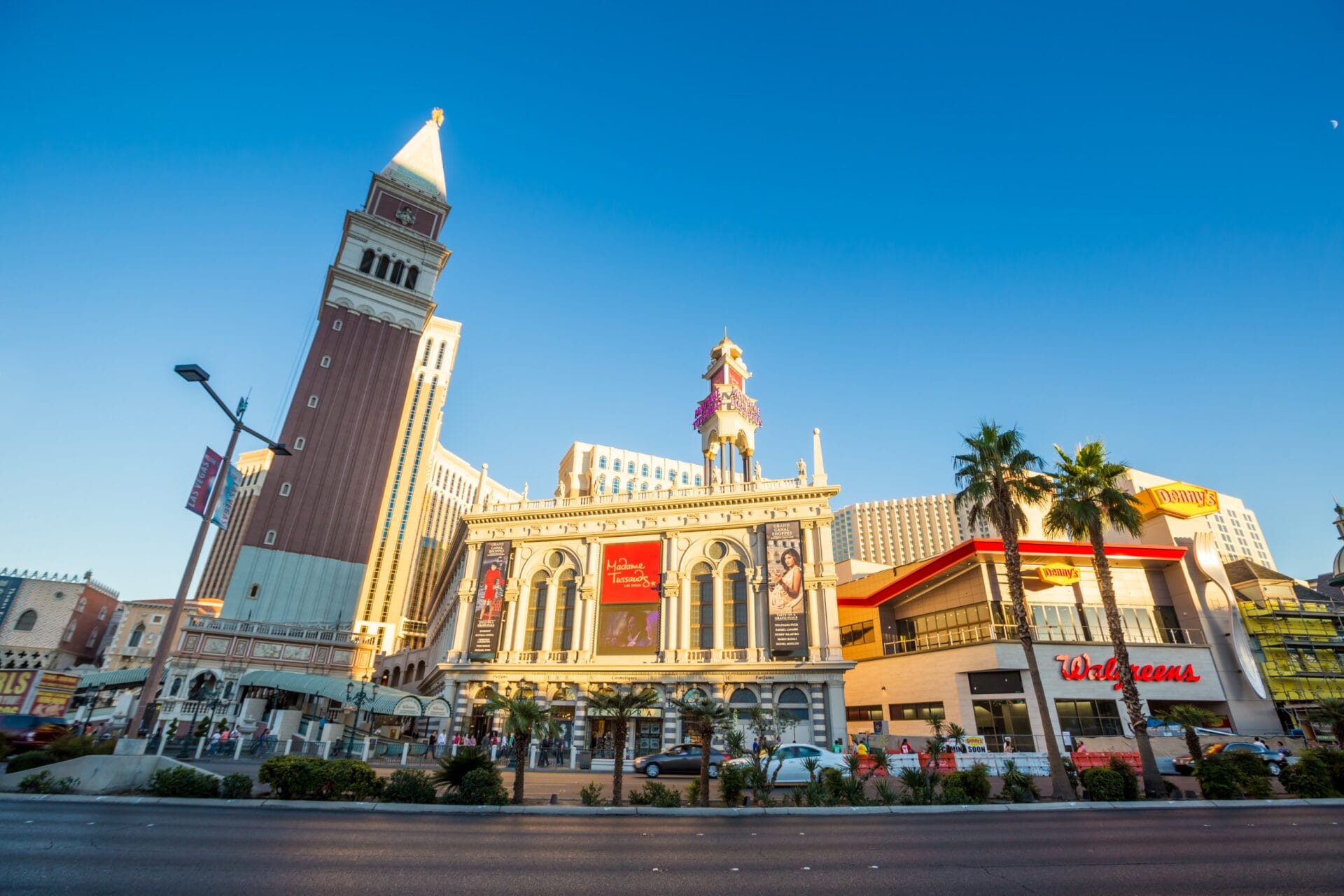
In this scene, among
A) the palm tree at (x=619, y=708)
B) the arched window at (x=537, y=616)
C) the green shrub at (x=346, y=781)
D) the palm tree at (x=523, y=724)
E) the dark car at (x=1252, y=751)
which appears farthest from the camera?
the arched window at (x=537, y=616)

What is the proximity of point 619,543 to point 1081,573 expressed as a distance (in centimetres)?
2944

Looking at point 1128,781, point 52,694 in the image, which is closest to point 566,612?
point 1128,781

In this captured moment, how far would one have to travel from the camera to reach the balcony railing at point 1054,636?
3622cm

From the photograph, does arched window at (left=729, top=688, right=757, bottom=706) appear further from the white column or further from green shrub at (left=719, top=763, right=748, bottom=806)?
green shrub at (left=719, top=763, right=748, bottom=806)

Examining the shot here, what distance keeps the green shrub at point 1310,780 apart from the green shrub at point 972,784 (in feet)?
32.2

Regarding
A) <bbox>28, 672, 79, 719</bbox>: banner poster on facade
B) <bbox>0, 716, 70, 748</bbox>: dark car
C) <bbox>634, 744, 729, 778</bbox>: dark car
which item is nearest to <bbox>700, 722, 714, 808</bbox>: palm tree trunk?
<bbox>634, 744, 729, 778</bbox>: dark car

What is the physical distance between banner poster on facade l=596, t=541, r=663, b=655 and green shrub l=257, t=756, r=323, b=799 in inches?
966

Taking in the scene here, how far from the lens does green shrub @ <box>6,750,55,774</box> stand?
52.9 feet

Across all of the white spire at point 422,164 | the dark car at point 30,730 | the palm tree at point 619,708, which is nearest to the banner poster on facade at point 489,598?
the dark car at point 30,730

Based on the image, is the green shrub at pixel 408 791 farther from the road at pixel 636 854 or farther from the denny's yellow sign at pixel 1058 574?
the denny's yellow sign at pixel 1058 574

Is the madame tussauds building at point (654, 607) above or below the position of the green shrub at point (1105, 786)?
above

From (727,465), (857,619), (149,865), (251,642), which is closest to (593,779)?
(149,865)

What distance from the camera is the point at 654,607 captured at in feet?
130

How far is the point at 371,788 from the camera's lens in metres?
15.9
